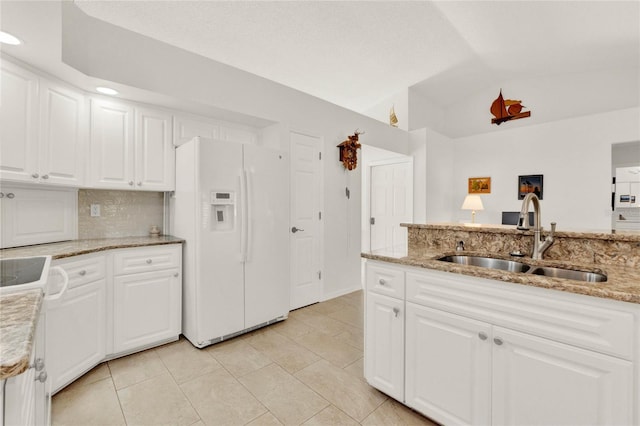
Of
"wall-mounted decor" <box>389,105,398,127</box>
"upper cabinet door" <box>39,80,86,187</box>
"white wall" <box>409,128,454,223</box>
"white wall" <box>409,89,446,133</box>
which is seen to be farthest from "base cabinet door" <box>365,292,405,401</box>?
"white wall" <box>409,89,446,133</box>

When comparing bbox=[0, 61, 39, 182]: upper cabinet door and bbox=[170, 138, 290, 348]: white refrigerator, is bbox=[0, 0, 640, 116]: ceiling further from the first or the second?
bbox=[170, 138, 290, 348]: white refrigerator

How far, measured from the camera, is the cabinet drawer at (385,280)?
170 centimetres

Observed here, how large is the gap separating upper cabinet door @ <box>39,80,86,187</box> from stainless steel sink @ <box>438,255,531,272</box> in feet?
9.24

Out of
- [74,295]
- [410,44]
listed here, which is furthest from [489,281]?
[410,44]

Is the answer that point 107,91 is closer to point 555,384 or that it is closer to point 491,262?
point 491,262

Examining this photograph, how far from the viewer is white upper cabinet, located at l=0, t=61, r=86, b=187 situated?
192 centimetres

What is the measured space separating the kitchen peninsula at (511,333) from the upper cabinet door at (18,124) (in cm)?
237

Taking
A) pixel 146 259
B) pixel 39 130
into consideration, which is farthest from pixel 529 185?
pixel 39 130

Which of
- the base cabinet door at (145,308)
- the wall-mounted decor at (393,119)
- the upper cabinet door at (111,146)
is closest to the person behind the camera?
the base cabinet door at (145,308)

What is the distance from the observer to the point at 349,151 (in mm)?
3863

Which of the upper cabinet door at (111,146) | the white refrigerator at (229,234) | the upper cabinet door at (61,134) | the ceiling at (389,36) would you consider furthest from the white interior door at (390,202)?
the upper cabinet door at (61,134)

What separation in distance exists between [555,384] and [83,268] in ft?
9.07

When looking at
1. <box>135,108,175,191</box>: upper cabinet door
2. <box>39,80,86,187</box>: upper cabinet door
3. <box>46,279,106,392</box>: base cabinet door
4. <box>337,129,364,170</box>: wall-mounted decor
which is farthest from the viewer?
<box>337,129,364,170</box>: wall-mounted decor

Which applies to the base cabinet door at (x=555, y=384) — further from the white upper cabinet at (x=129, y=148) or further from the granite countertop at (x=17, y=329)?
the white upper cabinet at (x=129, y=148)
